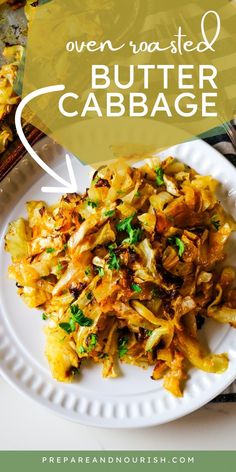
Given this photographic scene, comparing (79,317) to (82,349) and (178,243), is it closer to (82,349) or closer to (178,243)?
(82,349)

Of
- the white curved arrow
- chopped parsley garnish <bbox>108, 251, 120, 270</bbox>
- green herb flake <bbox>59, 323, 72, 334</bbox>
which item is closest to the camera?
chopped parsley garnish <bbox>108, 251, 120, 270</bbox>

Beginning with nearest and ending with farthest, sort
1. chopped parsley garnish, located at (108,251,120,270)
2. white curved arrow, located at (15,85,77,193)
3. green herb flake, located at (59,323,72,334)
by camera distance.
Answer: chopped parsley garnish, located at (108,251,120,270)
green herb flake, located at (59,323,72,334)
white curved arrow, located at (15,85,77,193)

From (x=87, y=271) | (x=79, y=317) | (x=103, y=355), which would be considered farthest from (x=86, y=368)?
(x=87, y=271)

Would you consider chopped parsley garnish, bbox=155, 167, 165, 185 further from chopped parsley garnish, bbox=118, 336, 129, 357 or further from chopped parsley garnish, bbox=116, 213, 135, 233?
chopped parsley garnish, bbox=118, 336, 129, 357

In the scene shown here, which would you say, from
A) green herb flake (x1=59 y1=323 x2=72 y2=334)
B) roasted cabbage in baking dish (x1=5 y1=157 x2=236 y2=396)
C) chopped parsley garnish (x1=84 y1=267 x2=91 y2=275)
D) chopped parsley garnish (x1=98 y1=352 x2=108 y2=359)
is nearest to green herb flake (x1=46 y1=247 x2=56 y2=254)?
roasted cabbage in baking dish (x1=5 y1=157 x2=236 y2=396)

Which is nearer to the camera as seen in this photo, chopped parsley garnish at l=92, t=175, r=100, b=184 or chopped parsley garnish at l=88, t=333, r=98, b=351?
chopped parsley garnish at l=88, t=333, r=98, b=351

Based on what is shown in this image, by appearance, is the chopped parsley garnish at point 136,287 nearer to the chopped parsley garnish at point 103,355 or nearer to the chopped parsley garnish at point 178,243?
the chopped parsley garnish at point 178,243

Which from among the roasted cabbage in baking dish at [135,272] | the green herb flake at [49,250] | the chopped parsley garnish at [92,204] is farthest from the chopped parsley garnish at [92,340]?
the chopped parsley garnish at [92,204]
